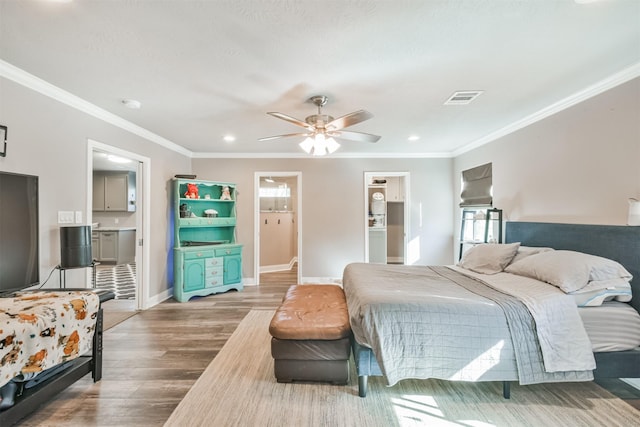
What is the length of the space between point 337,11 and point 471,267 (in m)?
2.90

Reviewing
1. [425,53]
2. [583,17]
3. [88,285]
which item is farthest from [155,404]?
[583,17]

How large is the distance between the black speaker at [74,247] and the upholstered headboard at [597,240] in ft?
15.1

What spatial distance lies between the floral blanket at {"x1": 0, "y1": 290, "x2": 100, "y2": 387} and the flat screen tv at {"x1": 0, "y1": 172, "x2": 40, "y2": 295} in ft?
0.57

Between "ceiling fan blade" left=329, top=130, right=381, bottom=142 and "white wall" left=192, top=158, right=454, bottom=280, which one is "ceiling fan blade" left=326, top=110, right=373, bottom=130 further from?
"white wall" left=192, top=158, right=454, bottom=280

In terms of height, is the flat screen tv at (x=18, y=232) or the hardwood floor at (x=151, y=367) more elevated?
Answer: the flat screen tv at (x=18, y=232)

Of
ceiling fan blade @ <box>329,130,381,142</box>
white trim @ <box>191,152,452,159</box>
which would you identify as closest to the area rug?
ceiling fan blade @ <box>329,130,381,142</box>

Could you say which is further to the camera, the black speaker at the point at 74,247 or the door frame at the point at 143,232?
the door frame at the point at 143,232

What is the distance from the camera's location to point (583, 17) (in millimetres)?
1646

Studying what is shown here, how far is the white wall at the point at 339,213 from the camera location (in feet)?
17.4

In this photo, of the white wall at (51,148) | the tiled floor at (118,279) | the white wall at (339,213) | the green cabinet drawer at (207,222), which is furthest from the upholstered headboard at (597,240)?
the tiled floor at (118,279)

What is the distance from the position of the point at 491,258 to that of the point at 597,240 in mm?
861

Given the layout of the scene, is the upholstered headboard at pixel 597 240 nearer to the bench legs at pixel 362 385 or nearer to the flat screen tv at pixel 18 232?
the bench legs at pixel 362 385

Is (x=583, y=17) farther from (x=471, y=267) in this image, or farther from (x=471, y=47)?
(x=471, y=267)

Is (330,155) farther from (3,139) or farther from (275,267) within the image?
(3,139)
